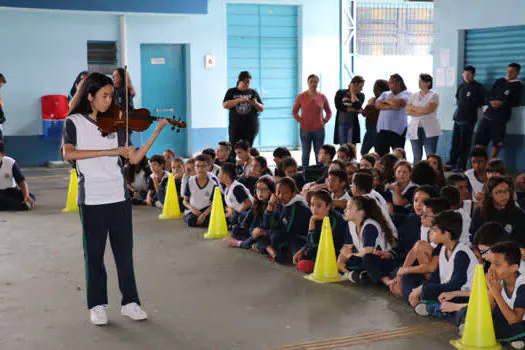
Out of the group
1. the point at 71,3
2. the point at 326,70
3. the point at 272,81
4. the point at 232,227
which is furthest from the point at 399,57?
the point at 232,227

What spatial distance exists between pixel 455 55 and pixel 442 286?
8.65m

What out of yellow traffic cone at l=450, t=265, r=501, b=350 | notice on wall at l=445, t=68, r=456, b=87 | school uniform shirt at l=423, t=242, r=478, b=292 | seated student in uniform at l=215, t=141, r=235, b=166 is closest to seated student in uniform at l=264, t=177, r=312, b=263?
school uniform shirt at l=423, t=242, r=478, b=292

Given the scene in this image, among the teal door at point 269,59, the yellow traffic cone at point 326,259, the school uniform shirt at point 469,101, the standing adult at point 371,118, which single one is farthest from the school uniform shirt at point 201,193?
the teal door at point 269,59

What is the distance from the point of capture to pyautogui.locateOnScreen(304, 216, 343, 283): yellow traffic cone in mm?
6629

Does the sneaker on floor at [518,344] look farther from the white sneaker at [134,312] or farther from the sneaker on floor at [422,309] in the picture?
the white sneaker at [134,312]

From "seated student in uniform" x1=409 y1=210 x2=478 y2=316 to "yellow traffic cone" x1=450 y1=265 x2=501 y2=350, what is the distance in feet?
1.71

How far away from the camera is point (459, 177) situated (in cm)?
733

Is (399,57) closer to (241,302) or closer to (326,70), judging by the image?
(326,70)

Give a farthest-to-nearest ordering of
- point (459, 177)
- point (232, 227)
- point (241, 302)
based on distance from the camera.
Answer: point (232, 227) < point (459, 177) < point (241, 302)

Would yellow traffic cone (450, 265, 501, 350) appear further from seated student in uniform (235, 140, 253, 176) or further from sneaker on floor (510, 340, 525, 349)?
seated student in uniform (235, 140, 253, 176)

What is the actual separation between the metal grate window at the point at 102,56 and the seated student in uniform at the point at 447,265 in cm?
1104

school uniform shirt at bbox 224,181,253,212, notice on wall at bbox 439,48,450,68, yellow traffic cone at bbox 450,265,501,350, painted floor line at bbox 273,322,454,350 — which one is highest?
notice on wall at bbox 439,48,450,68

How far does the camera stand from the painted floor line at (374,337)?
504cm

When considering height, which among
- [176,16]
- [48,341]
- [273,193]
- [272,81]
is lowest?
[48,341]
